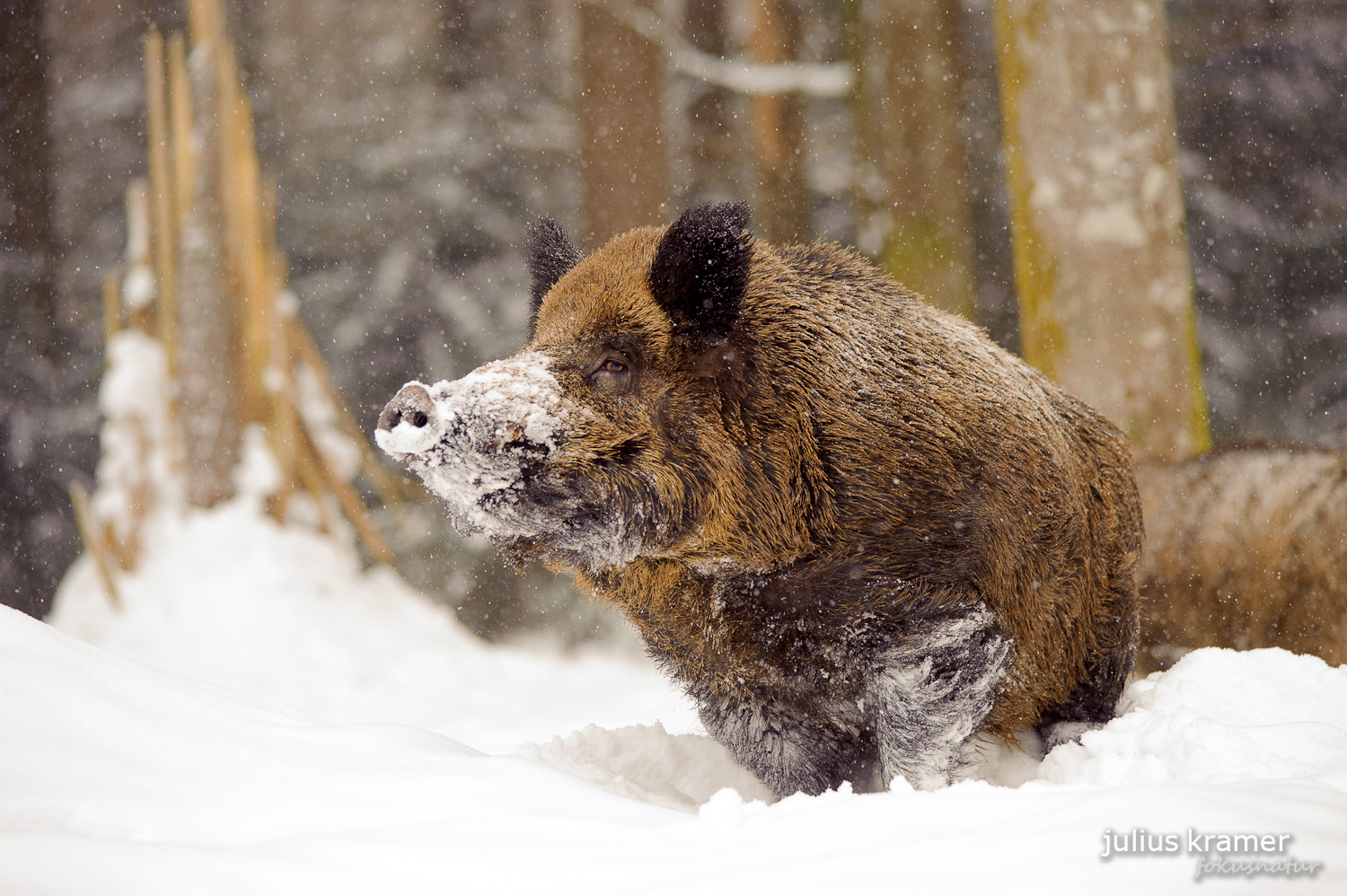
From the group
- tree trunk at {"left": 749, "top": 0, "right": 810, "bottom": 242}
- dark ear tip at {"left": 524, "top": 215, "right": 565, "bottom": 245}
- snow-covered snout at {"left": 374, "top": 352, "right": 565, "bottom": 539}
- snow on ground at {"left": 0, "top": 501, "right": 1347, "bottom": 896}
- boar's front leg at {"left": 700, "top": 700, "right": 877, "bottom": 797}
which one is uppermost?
tree trunk at {"left": 749, "top": 0, "right": 810, "bottom": 242}

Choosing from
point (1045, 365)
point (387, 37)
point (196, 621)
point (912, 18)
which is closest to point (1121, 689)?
point (1045, 365)

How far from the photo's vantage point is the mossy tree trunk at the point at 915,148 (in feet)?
22.8

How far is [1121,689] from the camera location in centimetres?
375

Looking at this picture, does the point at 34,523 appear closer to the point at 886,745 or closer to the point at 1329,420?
the point at 886,745

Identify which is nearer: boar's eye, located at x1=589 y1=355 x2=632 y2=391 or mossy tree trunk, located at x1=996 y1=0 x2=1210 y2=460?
boar's eye, located at x1=589 y1=355 x2=632 y2=391

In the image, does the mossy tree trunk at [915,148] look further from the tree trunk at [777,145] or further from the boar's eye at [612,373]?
the boar's eye at [612,373]

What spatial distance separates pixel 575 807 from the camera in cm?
228

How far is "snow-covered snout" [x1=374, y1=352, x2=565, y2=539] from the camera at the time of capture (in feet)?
8.45

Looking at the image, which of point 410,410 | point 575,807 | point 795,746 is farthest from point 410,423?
point 795,746

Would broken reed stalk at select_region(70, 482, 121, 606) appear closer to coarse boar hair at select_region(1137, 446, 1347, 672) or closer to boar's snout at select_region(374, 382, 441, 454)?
boar's snout at select_region(374, 382, 441, 454)

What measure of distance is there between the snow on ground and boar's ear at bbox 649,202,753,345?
1453mm

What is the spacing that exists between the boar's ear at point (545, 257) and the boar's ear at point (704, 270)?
0.63 metres

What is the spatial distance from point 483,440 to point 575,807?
1.00 meters

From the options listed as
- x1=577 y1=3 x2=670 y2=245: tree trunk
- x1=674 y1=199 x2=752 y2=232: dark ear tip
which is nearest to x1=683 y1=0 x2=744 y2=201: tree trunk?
x1=577 y1=3 x2=670 y2=245: tree trunk
